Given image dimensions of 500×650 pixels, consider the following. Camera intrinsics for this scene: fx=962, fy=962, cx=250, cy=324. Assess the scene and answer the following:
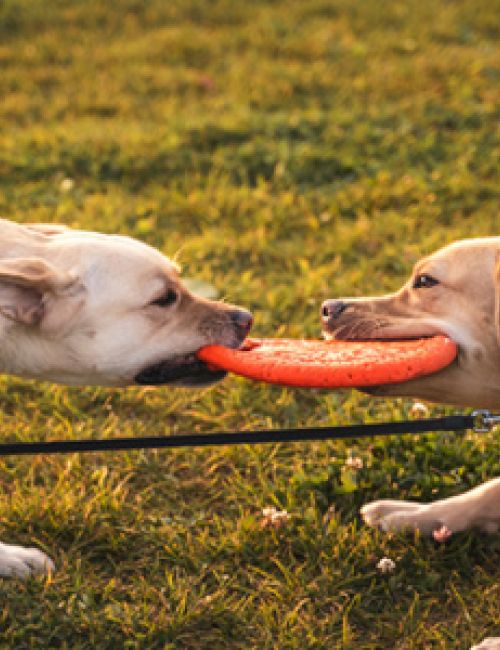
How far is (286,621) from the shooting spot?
10.8ft

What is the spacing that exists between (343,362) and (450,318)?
18.0 inches

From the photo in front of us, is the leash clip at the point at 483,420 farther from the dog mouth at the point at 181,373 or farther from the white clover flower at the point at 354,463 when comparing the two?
the dog mouth at the point at 181,373

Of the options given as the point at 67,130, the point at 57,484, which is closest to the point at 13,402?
the point at 57,484

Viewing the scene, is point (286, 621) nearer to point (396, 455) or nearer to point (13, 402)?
point (396, 455)

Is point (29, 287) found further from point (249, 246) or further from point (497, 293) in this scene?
point (249, 246)

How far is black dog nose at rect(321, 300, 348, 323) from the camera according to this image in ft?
12.3

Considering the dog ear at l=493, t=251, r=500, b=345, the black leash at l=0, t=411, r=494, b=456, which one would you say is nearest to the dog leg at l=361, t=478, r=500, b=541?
the black leash at l=0, t=411, r=494, b=456

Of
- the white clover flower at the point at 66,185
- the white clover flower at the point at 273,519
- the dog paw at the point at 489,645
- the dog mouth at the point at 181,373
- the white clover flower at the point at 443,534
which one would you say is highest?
the dog mouth at the point at 181,373

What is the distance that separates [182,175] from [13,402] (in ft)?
9.53

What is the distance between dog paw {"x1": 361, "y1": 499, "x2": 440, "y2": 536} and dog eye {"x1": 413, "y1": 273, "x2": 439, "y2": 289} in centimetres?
86

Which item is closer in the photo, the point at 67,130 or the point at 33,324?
the point at 33,324

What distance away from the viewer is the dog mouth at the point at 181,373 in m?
3.49

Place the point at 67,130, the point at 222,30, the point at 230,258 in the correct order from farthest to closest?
the point at 222,30
the point at 67,130
the point at 230,258

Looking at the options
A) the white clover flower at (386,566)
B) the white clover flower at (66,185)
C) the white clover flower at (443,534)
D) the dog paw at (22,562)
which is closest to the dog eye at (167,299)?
the dog paw at (22,562)
